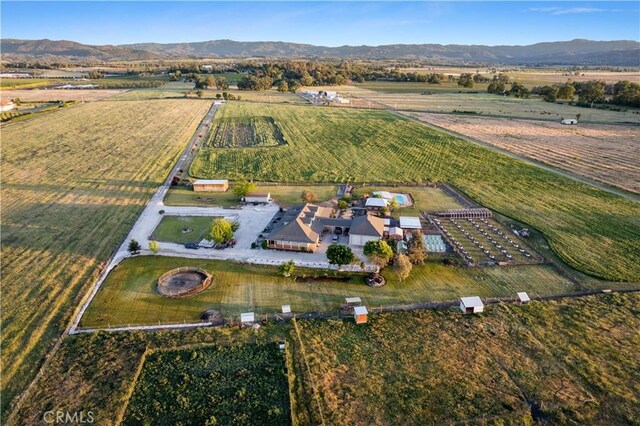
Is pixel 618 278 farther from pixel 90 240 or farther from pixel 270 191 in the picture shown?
pixel 90 240

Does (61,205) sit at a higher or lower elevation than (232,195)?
higher

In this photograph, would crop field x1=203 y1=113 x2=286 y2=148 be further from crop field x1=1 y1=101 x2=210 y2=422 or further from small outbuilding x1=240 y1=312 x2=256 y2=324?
small outbuilding x1=240 y1=312 x2=256 y2=324

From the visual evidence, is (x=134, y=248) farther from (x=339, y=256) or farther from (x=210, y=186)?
(x=339, y=256)

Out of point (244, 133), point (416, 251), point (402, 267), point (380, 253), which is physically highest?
point (244, 133)

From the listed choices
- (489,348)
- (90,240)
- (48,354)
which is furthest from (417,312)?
(90,240)

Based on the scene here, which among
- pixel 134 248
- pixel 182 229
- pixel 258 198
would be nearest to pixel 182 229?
pixel 182 229

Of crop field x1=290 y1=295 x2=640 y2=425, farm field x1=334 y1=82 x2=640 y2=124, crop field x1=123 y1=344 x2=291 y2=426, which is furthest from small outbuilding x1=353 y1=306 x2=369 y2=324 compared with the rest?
farm field x1=334 y1=82 x2=640 y2=124

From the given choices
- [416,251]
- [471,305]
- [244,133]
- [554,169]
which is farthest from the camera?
[244,133]
